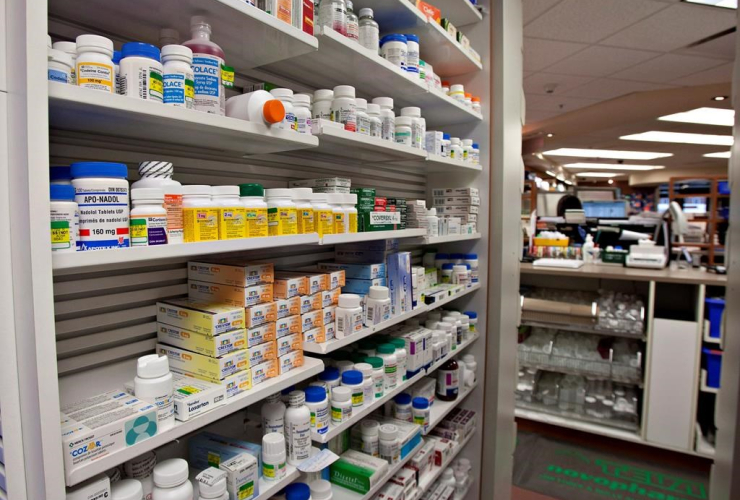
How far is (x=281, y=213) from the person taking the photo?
1179mm

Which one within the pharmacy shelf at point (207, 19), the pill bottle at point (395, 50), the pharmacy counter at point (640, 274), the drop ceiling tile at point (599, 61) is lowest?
the pharmacy counter at point (640, 274)

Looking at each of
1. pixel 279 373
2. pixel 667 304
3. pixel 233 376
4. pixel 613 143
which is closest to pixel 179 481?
pixel 233 376

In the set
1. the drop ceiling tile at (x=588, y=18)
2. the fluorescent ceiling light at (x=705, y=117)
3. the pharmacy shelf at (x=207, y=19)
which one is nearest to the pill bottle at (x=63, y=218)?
the pharmacy shelf at (x=207, y=19)

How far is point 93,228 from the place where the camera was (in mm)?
776

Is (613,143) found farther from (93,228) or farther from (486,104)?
(93,228)

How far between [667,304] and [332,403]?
3564 millimetres

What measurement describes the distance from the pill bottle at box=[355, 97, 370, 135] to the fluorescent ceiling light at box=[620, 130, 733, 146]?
8.07m

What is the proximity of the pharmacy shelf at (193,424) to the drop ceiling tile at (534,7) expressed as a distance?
303 centimetres

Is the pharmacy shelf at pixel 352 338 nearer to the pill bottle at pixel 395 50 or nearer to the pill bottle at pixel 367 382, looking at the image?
the pill bottle at pixel 367 382

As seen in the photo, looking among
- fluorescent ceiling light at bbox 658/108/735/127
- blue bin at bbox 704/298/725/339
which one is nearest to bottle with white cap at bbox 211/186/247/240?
blue bin at bbox 704/298/725/339

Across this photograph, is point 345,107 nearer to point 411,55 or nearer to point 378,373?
point 411,55

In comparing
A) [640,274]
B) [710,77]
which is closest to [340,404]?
[640,274]

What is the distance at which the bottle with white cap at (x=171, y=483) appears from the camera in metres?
0.95

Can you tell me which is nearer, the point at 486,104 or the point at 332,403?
the point at 332,403
